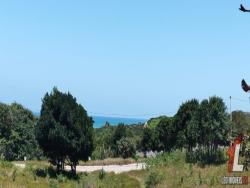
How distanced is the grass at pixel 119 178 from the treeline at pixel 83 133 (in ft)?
6.31

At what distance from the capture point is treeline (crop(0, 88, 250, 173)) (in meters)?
37.7

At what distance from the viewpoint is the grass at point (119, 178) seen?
1219 inches

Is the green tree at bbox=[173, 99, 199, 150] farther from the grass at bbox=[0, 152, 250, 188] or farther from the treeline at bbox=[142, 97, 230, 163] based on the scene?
the grass at bbox=[0, 152, 250, 188]

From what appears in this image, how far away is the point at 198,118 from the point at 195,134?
151 cm

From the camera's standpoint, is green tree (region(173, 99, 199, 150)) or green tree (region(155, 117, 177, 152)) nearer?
green tree (region(173, 99, 199, 150))

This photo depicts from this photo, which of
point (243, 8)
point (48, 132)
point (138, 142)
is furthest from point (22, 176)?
point (138, 142)

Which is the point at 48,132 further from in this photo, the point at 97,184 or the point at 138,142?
the point at 138,142

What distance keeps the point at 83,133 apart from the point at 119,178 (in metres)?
4.34

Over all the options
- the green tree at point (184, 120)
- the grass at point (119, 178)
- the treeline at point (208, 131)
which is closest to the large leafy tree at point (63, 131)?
the grass at point (119, 178)

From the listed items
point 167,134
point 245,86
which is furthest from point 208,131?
point 245,86

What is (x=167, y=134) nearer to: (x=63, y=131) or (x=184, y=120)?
(x=184, y=120)

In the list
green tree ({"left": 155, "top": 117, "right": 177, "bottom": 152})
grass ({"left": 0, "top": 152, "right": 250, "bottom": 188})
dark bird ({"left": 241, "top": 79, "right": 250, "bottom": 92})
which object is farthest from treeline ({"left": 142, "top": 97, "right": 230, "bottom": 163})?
dark bird ({"left": 241, "top": 79, "right": 250, "bottom": 92})

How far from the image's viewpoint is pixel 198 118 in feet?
154

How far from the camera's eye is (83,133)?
3825cm
